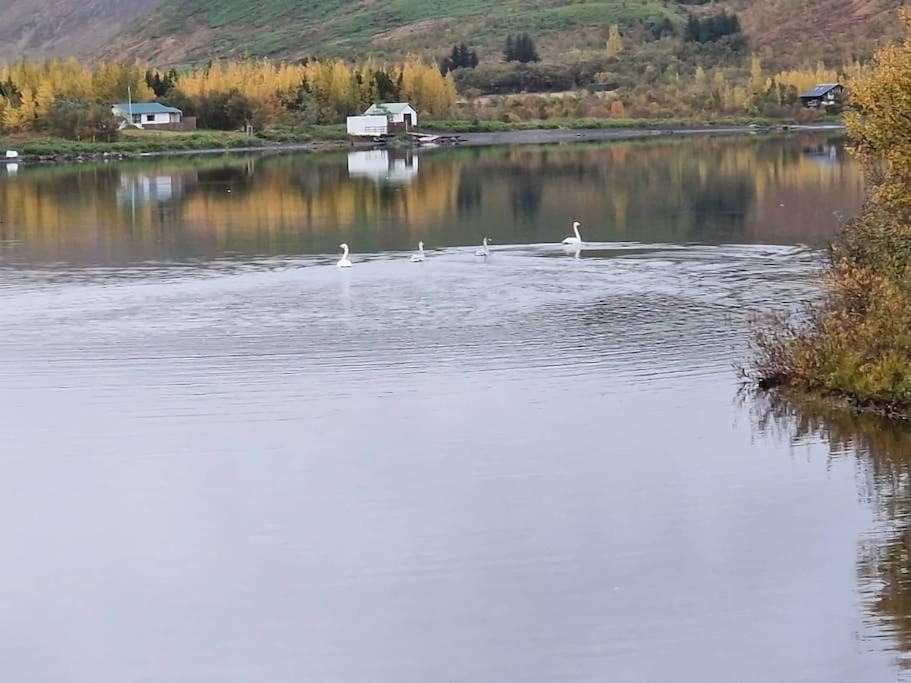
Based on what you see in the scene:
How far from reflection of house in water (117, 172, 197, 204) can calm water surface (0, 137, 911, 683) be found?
24.6 meters

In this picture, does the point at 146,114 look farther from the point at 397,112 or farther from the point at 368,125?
the point at 397,112

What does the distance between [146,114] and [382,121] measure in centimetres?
1832

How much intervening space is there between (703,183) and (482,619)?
51.0 m

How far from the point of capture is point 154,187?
69625 millimetres

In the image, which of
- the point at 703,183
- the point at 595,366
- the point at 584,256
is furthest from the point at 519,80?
the point at 595,366

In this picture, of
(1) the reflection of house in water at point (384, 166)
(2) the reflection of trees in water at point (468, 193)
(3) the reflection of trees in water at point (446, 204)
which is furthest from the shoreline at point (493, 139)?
(2) the reflection of trees in water at point (468, 193)

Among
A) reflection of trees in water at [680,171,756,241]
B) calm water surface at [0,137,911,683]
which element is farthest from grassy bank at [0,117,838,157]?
calm water surface at [0,137,911,683]

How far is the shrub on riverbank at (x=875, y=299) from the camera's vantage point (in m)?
19.0

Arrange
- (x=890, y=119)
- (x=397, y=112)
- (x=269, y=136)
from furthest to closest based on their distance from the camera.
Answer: (x=397, y=112), (x=269, y=136), (x=890, y=119)

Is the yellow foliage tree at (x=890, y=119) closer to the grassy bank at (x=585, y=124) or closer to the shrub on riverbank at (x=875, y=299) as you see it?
the shrub on riverbank at (x=875, y=299)

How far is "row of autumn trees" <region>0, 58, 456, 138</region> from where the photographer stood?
116 metres

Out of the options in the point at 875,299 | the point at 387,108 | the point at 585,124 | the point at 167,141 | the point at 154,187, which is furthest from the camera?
the point at 585,124

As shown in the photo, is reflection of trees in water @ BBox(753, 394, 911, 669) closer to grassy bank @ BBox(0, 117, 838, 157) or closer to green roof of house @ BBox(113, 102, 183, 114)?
grassy bank @ BBox(0, 117, 838, 157)

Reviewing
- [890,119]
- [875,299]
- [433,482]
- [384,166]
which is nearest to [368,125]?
[384,166]
